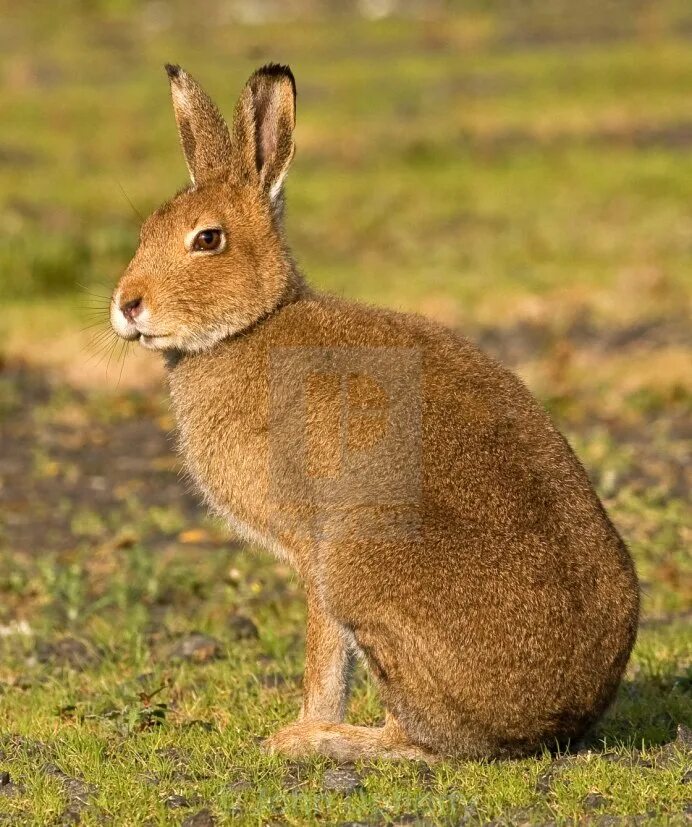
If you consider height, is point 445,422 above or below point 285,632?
above

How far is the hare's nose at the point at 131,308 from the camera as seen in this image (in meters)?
5.57

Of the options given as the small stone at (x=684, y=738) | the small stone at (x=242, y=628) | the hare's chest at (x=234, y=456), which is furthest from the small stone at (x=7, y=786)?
the small stone at (x=242, y=628)

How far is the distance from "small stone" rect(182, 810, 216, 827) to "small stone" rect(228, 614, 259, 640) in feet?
9.07

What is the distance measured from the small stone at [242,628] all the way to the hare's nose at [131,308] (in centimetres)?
224

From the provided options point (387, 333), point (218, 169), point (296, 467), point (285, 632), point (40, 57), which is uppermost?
point (40, 57)

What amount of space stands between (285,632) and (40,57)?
2859 cm

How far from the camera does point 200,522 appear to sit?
917 centimetres

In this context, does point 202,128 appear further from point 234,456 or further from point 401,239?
point 401,239

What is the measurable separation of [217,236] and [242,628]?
2411mm

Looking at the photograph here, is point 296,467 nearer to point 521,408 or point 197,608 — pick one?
point 521,408

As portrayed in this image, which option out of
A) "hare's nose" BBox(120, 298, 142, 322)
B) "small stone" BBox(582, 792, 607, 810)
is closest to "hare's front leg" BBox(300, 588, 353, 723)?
"small stone" BBox(582, 792, 607, 810)

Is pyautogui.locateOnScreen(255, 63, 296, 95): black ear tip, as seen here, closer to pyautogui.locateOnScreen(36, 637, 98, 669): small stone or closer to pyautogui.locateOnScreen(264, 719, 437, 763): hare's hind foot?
pyautogui.locateOnScreen(264, 719, 437, 763): hare's hind foot

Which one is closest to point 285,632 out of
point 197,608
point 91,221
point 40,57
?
point 197,608

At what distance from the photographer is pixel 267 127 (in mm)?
5879
